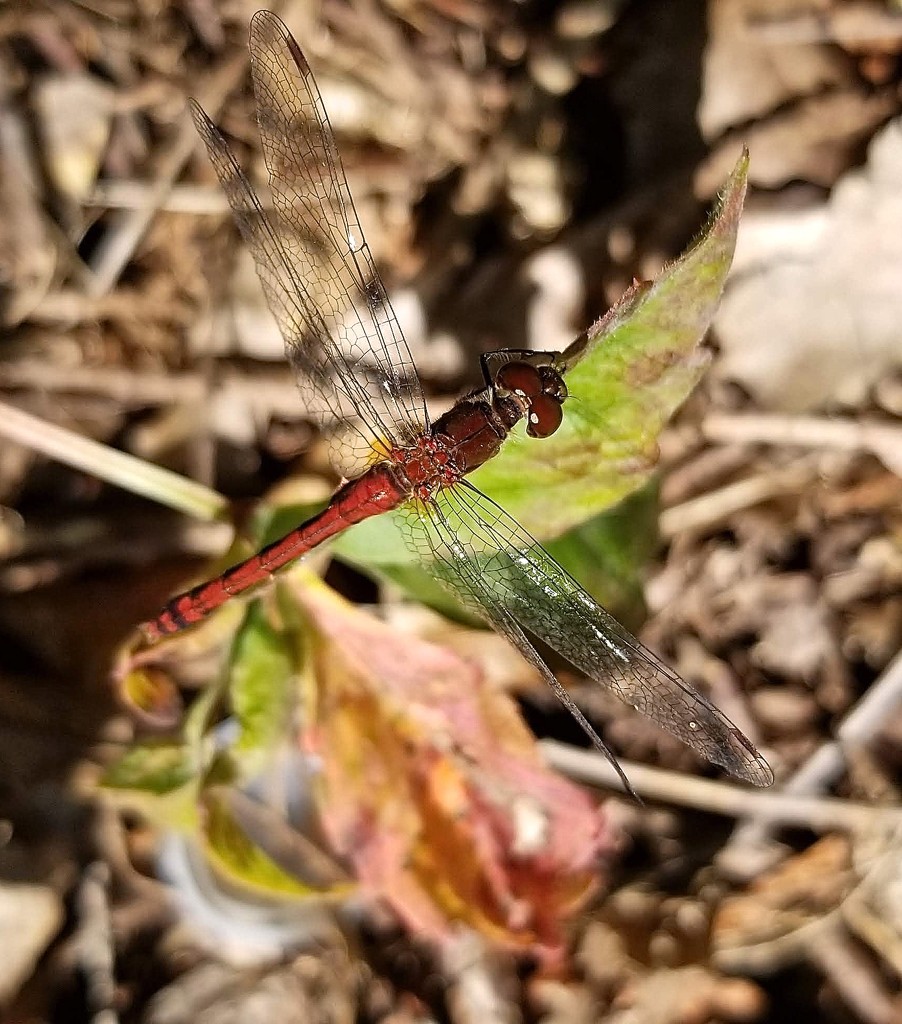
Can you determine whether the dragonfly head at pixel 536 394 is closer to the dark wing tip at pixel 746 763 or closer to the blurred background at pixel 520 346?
the blurred background at pixel 520 346

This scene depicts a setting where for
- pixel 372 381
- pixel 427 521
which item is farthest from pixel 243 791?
pixel 372 381

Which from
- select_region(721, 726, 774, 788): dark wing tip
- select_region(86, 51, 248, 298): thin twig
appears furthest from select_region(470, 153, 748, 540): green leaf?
select_region(86, 51, 248, 298): thin twig

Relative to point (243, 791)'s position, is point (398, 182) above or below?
above

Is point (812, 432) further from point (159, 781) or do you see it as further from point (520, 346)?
point (159, 781)

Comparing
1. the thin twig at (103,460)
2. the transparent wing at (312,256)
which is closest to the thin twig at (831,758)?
the transparent wing at (312,256)

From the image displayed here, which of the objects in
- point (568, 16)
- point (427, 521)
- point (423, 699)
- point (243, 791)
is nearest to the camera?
point (427, 521)

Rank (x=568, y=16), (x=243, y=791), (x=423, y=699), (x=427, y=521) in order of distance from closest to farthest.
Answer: (x=427, y=521) < (x=423, y=699) < (x=243, y=791) < (x=568, y=16)

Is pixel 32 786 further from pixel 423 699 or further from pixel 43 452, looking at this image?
pixel 423 699

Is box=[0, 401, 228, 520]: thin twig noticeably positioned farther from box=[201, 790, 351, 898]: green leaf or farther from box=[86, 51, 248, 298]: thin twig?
A: box=[201, 790, 351, 898]: green leaf

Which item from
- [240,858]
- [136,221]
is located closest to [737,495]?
[240,858]
